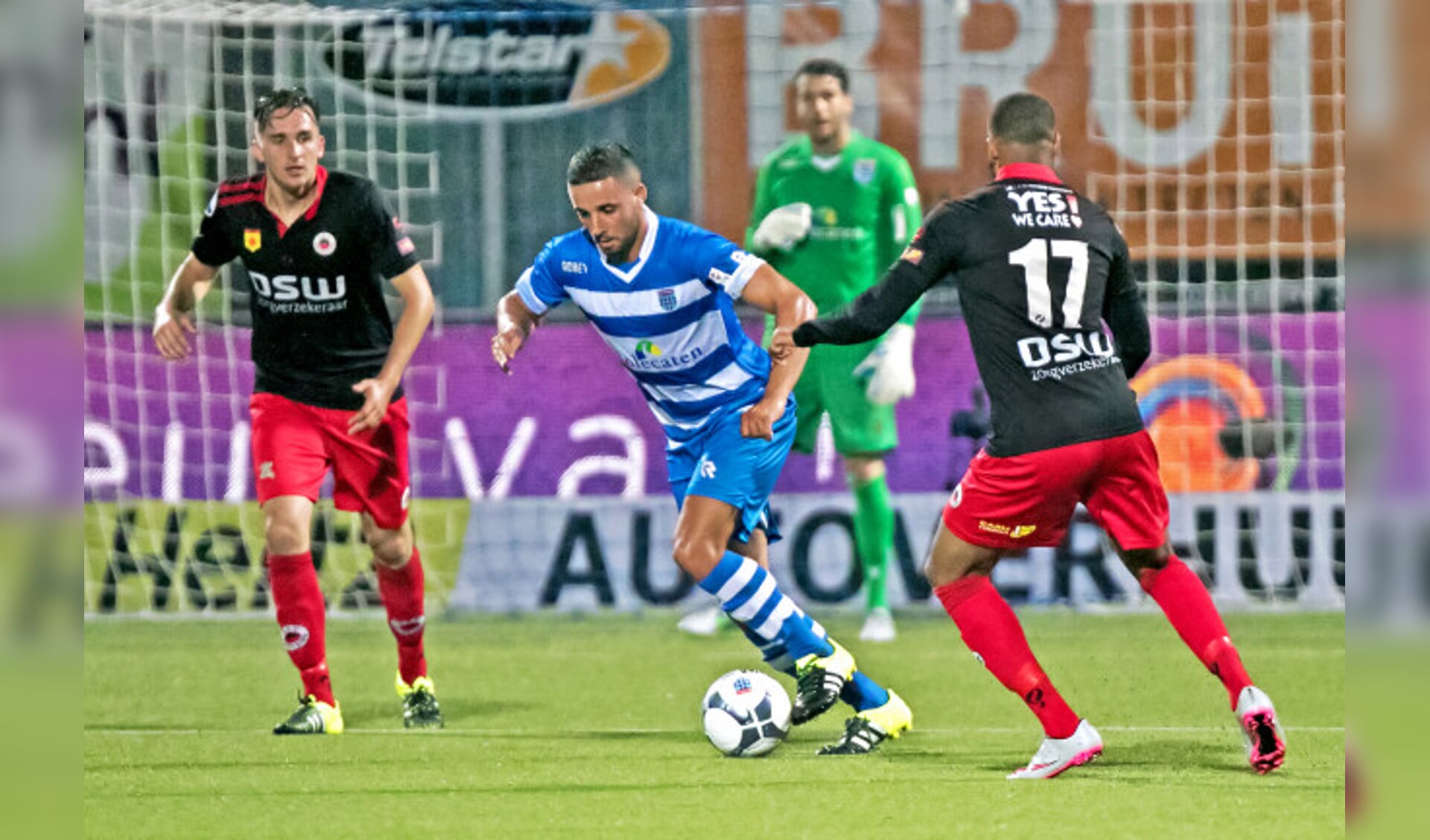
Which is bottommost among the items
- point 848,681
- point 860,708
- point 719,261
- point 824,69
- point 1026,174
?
point 860,708

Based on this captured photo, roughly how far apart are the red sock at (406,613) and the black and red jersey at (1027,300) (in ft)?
6.77

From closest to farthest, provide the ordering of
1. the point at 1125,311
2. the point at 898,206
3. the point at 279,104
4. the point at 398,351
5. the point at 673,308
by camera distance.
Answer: the point at 1125,311, the point at 673,308, the point at 279,104, the point at 398,351, the point at 898,206

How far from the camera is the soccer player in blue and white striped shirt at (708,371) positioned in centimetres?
534

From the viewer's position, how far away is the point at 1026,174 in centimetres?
498

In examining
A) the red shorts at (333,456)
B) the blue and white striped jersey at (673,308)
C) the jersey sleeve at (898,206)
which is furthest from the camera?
→ the jersey sleeve at (898,206)

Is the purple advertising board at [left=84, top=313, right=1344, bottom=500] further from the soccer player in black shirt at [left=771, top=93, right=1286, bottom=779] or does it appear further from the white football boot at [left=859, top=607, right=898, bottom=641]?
the soccer player in black shirt at [left=771, top=93, right=1286, bottom=779]

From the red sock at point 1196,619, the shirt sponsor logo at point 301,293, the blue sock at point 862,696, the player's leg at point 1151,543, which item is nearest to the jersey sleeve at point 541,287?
the shirt sponsor logo at point 301,293

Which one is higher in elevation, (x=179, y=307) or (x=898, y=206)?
(x=898, y=206)

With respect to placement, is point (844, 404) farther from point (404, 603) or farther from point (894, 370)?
point (404, 603)

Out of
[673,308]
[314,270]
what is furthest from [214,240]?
[673,308]

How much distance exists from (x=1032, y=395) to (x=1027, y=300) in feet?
0.84

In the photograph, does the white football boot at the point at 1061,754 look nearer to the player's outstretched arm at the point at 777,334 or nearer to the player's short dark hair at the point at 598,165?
the player's outstretched arm at the point at 777,334

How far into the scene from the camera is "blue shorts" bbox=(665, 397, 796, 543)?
18.1 feet

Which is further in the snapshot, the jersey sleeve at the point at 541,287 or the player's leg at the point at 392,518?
the player's leg at the point at 392,518
